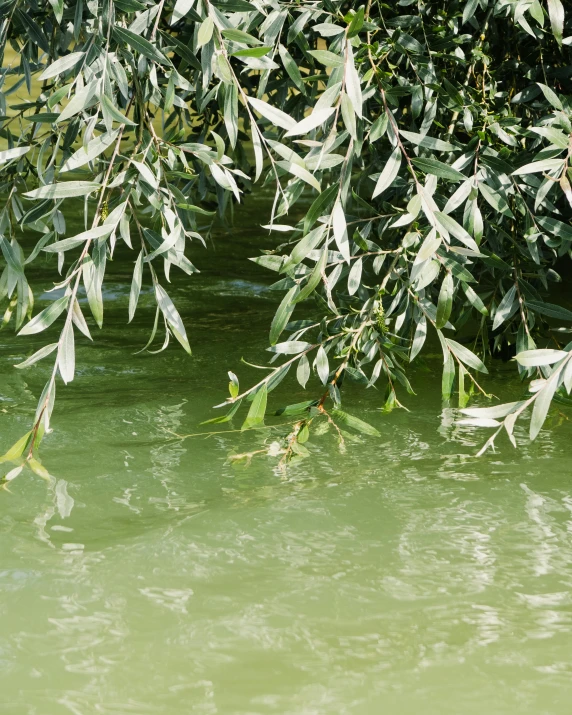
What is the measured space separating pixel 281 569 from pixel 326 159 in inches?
44.2

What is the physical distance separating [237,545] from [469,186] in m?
1.31

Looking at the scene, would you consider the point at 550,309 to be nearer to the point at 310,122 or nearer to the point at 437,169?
the point at 437,169

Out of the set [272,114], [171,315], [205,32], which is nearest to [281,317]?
[171,315]

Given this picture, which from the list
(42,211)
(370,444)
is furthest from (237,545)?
(42,211)

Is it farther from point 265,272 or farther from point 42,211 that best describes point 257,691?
point 265,272

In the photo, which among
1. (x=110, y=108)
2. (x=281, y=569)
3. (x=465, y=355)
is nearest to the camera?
(x=110, y=108)

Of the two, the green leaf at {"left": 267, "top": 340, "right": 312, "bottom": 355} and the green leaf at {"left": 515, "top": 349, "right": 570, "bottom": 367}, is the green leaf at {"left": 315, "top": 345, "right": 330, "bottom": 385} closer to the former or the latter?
the green leaf at {"left": 267, "top": 340, "right": 312, "bottom": 355}

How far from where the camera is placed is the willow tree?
99.3 inches

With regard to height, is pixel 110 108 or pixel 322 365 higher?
pixel 110 108

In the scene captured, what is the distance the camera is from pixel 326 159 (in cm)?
257

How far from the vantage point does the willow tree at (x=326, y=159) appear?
2521mm

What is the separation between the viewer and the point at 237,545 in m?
2.77

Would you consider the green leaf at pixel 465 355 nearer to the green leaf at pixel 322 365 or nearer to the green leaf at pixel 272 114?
the green leaf at pixel 322 365

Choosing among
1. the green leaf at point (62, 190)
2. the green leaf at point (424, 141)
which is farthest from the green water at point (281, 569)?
the green leaf at point (424, 141)
